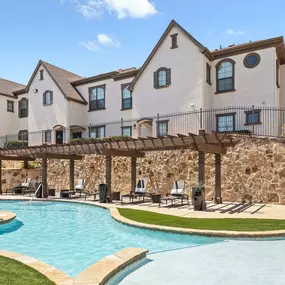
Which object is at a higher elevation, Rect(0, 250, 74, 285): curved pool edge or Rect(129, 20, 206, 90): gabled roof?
Rect(129, 20, 206, 90): gabled roof

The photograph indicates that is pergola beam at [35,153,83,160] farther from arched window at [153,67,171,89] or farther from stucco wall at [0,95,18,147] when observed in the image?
Answer: stucco wall at [0,95,18,147]

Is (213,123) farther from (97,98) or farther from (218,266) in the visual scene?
(218,266)

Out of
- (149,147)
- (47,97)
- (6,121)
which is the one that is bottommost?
(149,147)

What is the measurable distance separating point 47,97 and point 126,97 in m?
8.80

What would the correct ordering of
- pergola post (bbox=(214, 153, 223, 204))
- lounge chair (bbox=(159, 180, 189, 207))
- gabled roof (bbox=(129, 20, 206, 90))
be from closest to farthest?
pergola post (bbox=(214, 153, 223, 204)), lounge chair (bbox=(159, 180, 189, 207)), gabled roof (bbox=(129, 20, 206, 90))

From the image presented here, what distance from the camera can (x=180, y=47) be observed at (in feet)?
77.5

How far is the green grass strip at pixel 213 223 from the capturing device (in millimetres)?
9211

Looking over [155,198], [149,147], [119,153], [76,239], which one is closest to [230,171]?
Result: [155,198]

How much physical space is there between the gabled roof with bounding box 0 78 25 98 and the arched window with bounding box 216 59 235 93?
2429 centimetres

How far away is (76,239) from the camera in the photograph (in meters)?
9.14

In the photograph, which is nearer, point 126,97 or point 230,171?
point 230,171

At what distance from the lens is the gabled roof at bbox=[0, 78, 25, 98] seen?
3522cm

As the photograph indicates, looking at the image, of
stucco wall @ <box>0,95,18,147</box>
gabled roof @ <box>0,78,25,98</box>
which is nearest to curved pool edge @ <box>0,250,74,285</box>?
stucco wall @ <box>0,95,18,147</box>

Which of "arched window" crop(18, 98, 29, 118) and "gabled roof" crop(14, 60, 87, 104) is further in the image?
"arched window" crop(18, 98, 29, 118)
